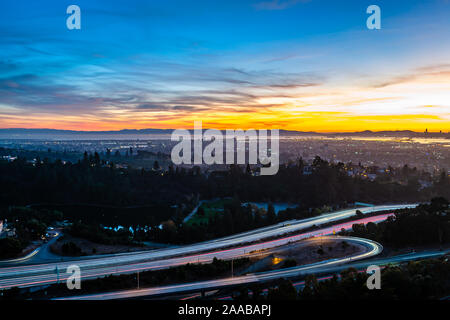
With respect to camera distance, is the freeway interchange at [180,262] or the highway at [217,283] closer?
the highway at [217,283]

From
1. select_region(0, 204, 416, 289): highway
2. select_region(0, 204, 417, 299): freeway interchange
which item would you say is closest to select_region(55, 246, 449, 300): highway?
select_region(0, 204, 417, 299): freeway interchange

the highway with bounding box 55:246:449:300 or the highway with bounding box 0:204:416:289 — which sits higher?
the highway with bounding box 55:246:449:300

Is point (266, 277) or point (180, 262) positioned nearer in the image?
point (266, 277)

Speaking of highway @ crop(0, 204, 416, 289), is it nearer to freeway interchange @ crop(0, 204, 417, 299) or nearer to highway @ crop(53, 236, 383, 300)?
freeway interchange @ crop(0, 204, 417, 299)

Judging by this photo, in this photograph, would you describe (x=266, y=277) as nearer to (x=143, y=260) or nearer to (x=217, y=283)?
(x=217, y=283)

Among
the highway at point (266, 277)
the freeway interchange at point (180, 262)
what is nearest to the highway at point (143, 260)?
the freeway interchange at point (180, 262)

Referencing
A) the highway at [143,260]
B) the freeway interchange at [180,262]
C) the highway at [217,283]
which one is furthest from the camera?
the highway at [143,260]

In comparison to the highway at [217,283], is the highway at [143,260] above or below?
below

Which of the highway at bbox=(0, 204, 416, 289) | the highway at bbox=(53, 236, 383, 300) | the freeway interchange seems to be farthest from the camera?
the highway at bbox=(0, 204, 416, 289)

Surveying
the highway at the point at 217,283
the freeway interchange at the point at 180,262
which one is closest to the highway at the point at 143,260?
the freeway interchange at the point at 180,262

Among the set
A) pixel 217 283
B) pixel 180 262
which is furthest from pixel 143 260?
pixel 217 283

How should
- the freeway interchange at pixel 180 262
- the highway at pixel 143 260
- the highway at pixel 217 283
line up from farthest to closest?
the highway at pixel 143 260
the freeway interchange at pixel 180 262
the highway at pixel 217 283

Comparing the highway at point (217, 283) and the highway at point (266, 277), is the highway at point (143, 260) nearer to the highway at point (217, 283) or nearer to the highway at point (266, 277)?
the highway at point (217, 283)
